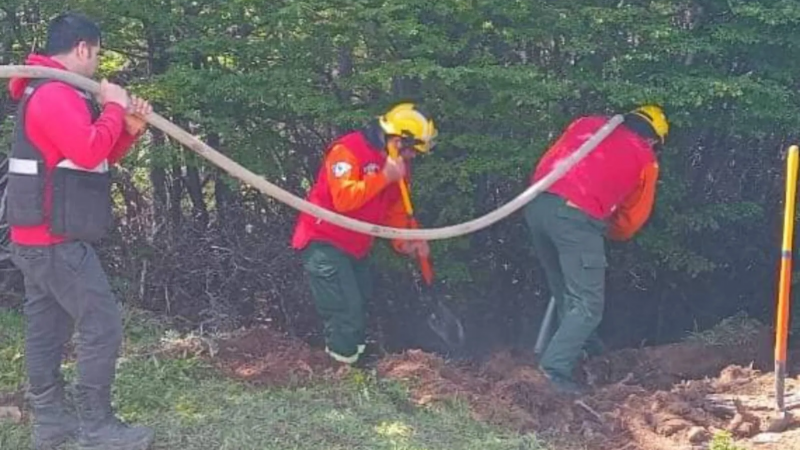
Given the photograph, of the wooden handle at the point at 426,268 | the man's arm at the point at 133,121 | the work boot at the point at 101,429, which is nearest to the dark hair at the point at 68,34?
the man's arm at the point at 133,121

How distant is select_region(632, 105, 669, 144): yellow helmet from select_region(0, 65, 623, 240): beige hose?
0.64 ft

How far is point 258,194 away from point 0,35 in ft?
6.38

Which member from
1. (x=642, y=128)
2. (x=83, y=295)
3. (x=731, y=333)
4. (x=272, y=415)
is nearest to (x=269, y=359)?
(x=272, y=415)

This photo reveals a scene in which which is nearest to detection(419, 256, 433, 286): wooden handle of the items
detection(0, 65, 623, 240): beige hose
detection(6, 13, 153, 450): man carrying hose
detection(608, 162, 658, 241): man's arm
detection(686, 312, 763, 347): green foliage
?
detection(0, 65, 623, 240): beige hose

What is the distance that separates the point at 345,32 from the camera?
701 centimetres

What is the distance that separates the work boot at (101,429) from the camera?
5105mm

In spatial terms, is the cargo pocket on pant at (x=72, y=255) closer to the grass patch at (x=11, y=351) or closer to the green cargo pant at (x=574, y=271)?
the grass patch at (x=11, y=351)

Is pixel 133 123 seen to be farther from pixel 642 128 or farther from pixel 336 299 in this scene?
pixel 642 128

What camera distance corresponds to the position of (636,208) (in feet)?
21.9

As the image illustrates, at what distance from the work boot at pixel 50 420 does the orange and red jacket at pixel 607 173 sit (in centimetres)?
289

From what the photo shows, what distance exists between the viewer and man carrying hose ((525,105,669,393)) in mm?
6457

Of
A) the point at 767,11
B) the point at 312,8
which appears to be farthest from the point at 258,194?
the point at 767,11

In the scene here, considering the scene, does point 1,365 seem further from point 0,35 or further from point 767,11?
point 767,11

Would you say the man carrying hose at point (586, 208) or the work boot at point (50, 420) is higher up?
the man carrying hose at point (586, 208)
